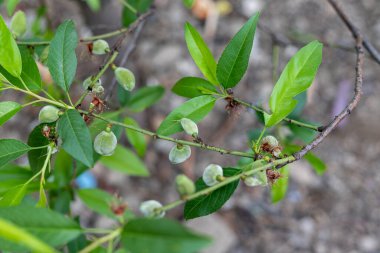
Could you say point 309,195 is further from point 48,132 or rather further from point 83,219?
point 48,132

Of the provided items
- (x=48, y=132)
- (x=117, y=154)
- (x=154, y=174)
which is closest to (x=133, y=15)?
(x=117, y=154)

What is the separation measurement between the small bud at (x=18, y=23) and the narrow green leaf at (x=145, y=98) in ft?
1.15

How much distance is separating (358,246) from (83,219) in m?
1.32

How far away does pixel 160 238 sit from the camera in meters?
0.53

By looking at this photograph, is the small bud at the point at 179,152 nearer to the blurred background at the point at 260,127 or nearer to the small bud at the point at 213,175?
the small bud at the point at 213,175

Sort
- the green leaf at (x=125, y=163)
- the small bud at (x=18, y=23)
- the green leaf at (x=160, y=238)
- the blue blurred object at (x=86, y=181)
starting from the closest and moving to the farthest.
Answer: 1. the green leaf at (x=160, y=238)
2. the small bud at (x=18, y=23)
3. the green leaf at (x=125, y=163)
4. the blue blurred object at (x=86, y=181)

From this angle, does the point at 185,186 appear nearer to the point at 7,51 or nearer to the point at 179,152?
the point at 179,152

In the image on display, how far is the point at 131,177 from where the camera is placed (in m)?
2.39

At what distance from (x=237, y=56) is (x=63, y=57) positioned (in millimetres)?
312

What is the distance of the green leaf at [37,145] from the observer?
837 mm

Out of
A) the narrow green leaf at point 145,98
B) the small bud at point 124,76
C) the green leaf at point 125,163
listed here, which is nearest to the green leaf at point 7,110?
the small bud at point 124,76

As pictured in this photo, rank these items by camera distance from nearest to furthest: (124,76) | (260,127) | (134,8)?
(124,76), (134,8), (260,127)

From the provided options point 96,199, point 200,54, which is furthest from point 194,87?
point 96,199

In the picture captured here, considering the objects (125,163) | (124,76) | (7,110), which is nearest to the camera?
(7,110)
